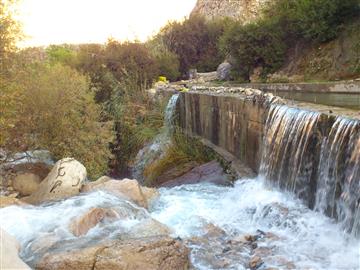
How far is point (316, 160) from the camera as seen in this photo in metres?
7.31

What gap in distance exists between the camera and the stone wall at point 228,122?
32.7 feet

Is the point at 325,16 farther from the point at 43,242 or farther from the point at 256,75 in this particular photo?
the point at 43,242

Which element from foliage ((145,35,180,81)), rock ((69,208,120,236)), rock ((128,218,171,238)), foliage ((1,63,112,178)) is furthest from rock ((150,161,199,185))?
foliage ((145,35,180,81))

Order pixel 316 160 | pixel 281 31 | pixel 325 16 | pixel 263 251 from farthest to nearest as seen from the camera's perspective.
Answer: pixel 281 31 < pixel 325 16 < pixel 316 160 < pixel 263 251

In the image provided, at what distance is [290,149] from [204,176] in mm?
2880

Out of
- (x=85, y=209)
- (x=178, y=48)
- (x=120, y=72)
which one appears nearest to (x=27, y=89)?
(x=85, y=209)

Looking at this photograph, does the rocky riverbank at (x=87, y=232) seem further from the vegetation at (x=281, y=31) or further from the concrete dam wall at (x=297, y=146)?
the vegetation at (x=281, y=31)

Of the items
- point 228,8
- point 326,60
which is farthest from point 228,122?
point 228,8

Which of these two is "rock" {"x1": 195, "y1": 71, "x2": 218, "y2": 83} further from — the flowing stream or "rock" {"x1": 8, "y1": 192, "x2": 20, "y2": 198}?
"rock" {"x1": 8, "y1": 192, "x2": 20, "y2": 198}

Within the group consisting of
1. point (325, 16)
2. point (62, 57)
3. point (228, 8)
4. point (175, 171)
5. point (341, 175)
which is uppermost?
point (228, 8)

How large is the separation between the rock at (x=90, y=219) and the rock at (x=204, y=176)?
10.3ft

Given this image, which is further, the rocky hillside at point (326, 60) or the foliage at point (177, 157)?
the rocky hillside at point (326, 60)

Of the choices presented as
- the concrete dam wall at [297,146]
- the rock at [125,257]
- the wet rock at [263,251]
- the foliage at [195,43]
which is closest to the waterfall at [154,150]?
the concrete dam wall at [297,146]

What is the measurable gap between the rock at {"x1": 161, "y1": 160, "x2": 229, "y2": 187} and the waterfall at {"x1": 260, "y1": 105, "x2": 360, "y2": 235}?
115 cm
